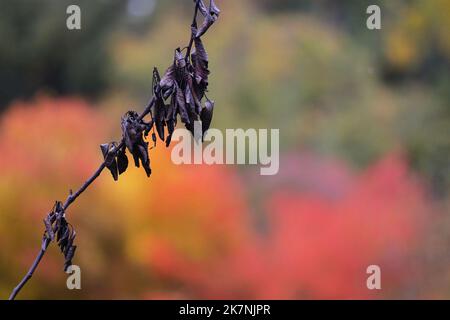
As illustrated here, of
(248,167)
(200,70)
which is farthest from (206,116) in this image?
(248,167)

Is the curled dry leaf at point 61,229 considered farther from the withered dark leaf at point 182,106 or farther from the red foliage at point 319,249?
the red foliage at point 319,249

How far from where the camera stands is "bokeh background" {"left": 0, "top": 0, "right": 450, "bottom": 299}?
12305mm

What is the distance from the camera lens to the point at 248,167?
1386cm

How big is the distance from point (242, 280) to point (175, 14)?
6718 millimetres

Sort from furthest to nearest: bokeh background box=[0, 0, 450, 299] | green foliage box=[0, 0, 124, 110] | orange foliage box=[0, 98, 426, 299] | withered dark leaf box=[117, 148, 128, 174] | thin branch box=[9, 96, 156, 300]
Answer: green foliage box=[0, 0, 124, 110] < bokeh background box=[0, 0, 450, 299] < orange foliage box=[0, 98, 426, 299] < withered dark leaf box=[117, 148, 128, 174] < thin branch box=[9, 96, 156, 300]

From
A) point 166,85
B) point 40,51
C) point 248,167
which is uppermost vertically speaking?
point 40,51

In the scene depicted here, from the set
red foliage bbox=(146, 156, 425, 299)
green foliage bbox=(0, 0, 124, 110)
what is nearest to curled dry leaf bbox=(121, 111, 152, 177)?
red foliage bbox=(146, 156, 425, 299)

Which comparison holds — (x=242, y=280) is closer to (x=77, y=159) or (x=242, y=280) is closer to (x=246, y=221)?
(x=246, y=221)

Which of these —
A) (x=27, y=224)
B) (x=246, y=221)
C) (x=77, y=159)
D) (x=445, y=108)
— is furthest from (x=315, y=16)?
(x=27, y=224)

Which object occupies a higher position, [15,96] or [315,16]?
[315,16]

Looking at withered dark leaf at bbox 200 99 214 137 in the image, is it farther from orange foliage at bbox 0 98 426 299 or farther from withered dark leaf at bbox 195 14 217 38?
orange foliage at bbox 0 98 426 299

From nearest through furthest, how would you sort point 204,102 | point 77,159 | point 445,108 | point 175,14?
point 204,102, point 77,159, point 445,108, point 175,14

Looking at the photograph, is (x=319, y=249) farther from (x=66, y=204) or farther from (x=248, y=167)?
(x=66, y=204)
